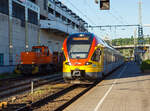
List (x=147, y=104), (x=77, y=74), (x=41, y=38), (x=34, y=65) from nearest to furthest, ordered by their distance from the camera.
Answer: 1. (x=147, y=104)
2. (x=77, y=74)
3. (x=34, y=65)
4. (x=41, y=38)

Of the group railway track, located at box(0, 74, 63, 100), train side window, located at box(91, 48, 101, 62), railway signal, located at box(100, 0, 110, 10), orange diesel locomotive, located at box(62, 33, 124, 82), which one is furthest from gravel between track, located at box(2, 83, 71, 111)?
railway signal, located at box(100, 0, 110, 10)

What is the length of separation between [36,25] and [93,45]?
2074 cm

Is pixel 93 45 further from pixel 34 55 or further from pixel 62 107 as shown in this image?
pixel 34 55

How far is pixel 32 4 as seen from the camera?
Answer: 3184 cm

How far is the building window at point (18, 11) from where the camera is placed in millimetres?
27078

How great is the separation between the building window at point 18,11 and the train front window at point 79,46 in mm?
15143

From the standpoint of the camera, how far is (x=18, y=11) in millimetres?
27875

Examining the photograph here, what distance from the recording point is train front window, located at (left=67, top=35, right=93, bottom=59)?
13.6 metres

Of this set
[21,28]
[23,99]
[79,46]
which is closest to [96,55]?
[79,46]

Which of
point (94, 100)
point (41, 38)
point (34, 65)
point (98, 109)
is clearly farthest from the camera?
point (41, 38)

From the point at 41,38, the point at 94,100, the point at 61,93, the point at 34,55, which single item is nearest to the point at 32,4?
the point at 41,38

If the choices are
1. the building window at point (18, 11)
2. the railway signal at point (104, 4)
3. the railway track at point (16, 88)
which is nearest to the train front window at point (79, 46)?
the railway signal at point (104, 4)

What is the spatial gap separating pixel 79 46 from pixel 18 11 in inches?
650

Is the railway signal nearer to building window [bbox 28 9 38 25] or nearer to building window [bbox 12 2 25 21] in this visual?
building window [bbox 12 2 25 21]
